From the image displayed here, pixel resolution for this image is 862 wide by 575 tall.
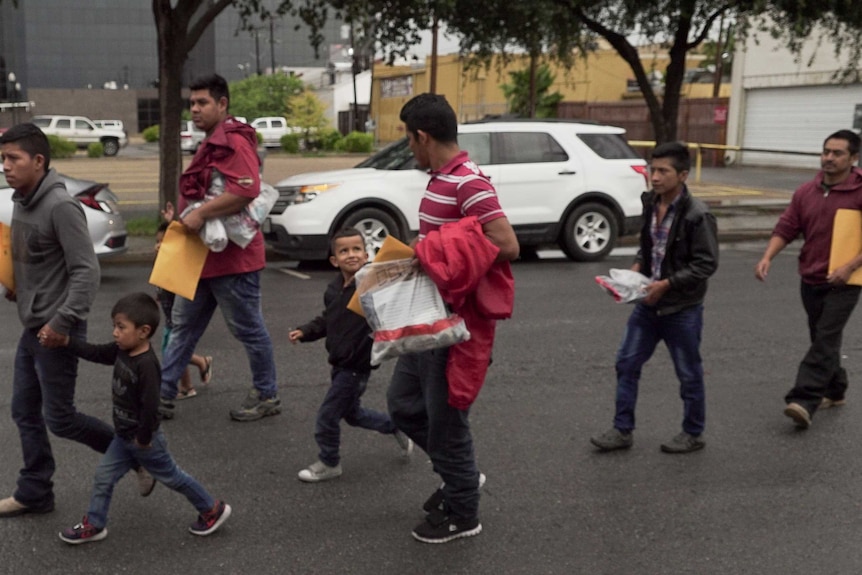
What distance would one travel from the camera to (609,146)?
12922 millimetres

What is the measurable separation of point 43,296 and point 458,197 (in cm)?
180

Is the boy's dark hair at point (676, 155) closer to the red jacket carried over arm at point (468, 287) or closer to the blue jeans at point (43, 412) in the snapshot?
the red jacket carried over arm at point (468, 287)

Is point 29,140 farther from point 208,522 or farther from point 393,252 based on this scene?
point 208,522

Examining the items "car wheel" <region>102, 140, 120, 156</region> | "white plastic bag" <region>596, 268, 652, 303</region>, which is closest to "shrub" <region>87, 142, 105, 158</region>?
"car wheel" <region>102, 140, 120, 156</region>

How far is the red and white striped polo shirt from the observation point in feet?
12.3

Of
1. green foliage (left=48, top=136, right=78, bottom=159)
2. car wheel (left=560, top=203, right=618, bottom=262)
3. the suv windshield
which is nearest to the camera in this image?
car wheel (left=560, top=203, right=618, bottom=262)

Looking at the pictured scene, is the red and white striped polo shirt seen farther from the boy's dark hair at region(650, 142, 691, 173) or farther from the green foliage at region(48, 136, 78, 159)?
the green foliage at region(48, 136, 78, 159)

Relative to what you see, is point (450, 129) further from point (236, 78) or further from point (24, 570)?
point (236, 78)

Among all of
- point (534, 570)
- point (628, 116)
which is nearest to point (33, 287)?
point (534, 570)

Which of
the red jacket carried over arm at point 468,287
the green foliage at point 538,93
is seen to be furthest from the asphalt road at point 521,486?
the green foliage at point 538,93

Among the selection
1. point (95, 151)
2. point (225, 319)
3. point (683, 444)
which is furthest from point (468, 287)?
point (95, 151)

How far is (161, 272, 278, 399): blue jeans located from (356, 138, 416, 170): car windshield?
20.7ft

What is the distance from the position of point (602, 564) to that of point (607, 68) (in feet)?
166

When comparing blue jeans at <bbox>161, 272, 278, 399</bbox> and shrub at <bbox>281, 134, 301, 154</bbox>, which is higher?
blue jeans at <bbox>161, 272, 278, 399</bbox>
